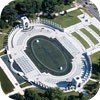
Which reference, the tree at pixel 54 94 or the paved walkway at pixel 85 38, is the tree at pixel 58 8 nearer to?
the paved walkway at pixel 85 38

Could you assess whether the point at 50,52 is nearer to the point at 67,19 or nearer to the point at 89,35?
the point at 89,35

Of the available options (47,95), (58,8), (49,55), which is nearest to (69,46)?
(49,55)

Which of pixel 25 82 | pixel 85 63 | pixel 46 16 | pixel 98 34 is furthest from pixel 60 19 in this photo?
pixel 25 82

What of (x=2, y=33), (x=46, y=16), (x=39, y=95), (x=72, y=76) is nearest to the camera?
(x=39, y=95)

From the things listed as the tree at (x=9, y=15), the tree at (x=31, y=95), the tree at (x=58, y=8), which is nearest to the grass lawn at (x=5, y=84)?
the tree at (x=31, y=95)

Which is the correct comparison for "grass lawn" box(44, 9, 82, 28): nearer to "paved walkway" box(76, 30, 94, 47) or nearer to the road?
"paved walkway" box(76, 30, 94, 47)

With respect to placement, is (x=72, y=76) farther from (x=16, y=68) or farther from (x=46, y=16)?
(x=46, y=16)

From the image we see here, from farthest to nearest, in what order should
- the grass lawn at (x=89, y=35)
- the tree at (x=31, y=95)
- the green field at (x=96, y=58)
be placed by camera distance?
the grass lawn at (x=89, y=35)
the green field at (x=96, y=58)
the tree at (x=31, y=95)

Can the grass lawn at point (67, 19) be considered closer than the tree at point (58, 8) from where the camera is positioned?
Yes
